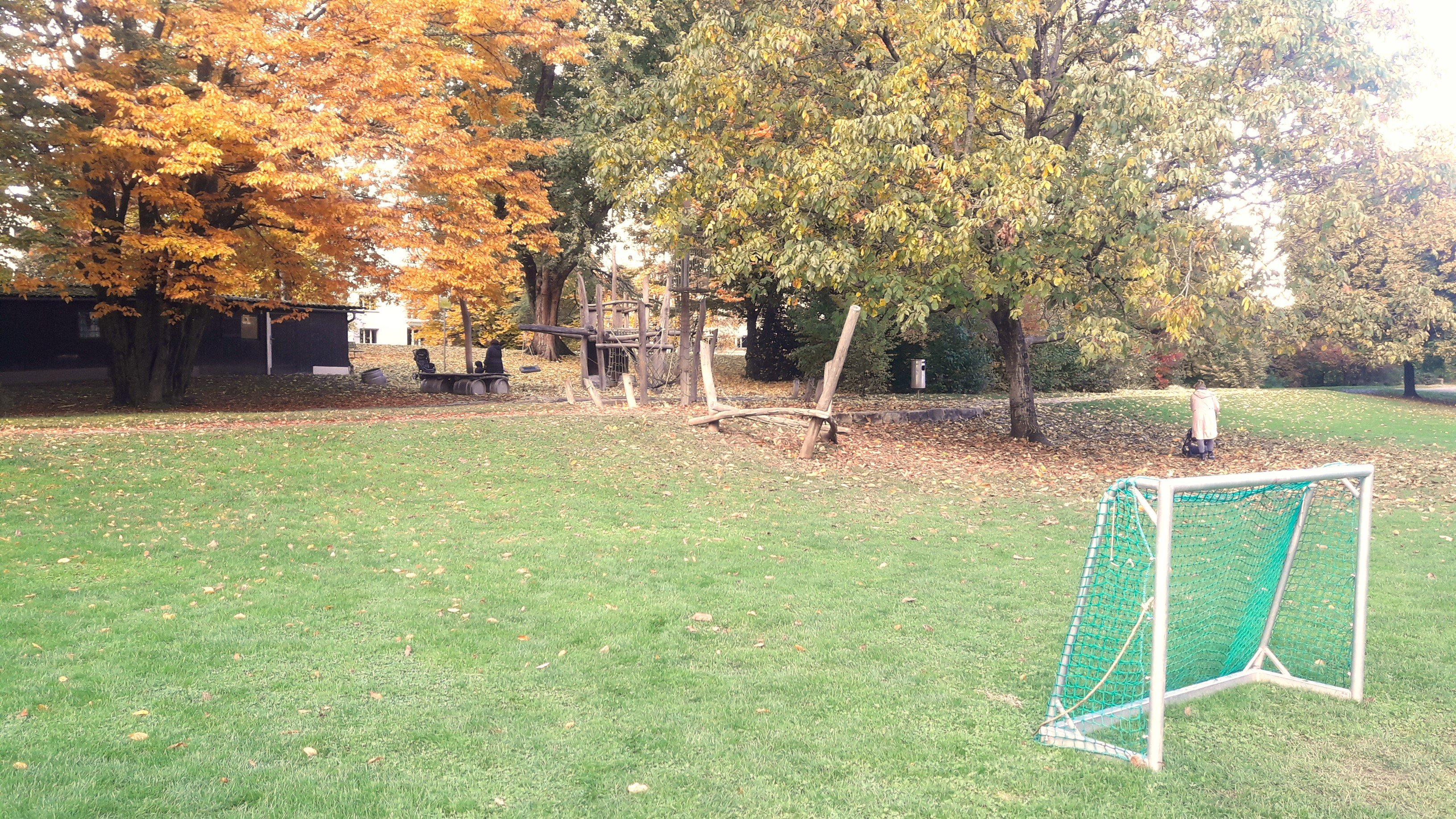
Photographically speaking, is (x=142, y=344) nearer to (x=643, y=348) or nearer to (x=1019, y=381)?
(x=643, y=348)

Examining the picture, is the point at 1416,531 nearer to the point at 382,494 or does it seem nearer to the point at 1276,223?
the point at 1276,223

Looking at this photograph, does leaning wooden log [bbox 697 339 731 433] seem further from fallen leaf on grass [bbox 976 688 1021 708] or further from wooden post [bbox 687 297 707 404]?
fallen leaf on grass [bbox 976 688 1021 708]

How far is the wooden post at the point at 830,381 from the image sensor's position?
45.6 feet

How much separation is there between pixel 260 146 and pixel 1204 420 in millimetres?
16349

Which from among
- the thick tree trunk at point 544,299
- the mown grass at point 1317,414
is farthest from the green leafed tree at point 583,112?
the mown grass at point 1317,414

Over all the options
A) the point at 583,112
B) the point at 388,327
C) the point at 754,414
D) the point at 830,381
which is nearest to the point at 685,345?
the point at 754,414

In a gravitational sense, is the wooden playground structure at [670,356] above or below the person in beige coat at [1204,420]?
above

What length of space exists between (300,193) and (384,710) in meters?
15.9

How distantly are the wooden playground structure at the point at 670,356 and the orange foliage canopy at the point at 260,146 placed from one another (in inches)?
127

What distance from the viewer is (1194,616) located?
20.8ft

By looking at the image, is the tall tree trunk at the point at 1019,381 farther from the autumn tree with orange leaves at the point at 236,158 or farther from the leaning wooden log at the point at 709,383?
the autumn tree with orange leaves at the point at 236,158

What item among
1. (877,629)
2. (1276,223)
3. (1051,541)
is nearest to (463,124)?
(1276,223)

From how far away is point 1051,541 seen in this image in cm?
971

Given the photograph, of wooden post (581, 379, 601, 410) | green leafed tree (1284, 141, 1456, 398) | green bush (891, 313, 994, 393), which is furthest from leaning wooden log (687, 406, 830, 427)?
green bush (891, 313, 994, 393)
